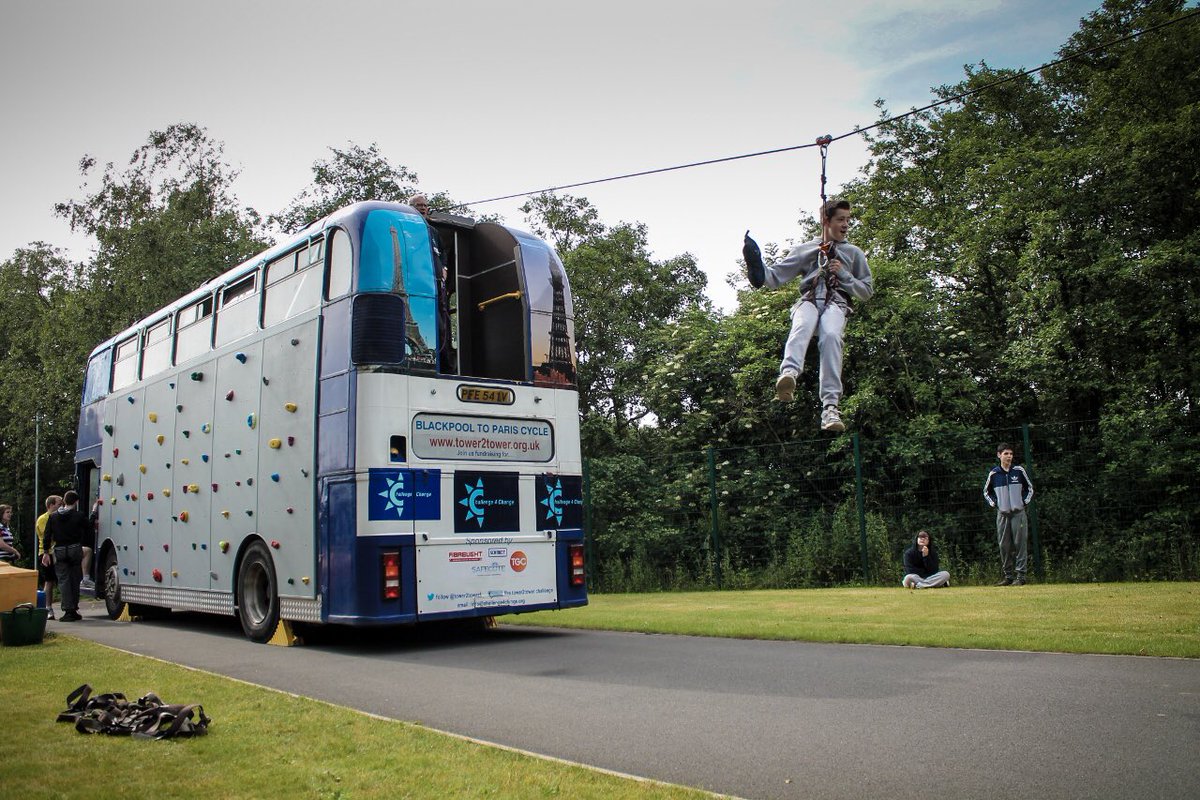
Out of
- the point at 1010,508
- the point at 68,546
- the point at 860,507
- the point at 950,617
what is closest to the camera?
the point at 950,617

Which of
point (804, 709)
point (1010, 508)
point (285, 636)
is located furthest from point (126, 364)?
point (1010, 508)

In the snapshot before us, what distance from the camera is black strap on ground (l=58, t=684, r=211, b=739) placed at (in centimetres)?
592

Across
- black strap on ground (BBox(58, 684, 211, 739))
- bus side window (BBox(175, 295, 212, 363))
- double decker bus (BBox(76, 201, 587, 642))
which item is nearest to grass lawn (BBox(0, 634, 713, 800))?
black strap on ground (BBox(58, 684, 211, 739))

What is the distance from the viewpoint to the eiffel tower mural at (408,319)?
→ 1082cm

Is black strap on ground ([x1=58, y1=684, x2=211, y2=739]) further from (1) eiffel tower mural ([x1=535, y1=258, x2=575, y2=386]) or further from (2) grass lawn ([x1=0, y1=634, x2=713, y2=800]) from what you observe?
(1) eiffel tower mural ([x1=535, y1=258, x2=575, y2=386])

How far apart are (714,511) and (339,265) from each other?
1061 cm

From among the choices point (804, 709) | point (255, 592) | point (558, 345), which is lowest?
point (804, 709)

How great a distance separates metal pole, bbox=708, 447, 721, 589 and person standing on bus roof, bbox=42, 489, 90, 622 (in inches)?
457

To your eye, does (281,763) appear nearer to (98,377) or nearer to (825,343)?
(825,343)

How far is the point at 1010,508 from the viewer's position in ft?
49.9

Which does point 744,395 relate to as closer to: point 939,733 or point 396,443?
point 396,443

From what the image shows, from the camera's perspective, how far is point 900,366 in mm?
19922

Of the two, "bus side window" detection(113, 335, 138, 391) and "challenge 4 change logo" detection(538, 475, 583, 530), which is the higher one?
"bus side window" detection(113, 335, 138, 391)

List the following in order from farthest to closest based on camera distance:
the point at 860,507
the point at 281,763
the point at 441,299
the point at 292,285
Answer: the point at 860,507, the point at 292,285, the point at 441,299, the point at 281,763
